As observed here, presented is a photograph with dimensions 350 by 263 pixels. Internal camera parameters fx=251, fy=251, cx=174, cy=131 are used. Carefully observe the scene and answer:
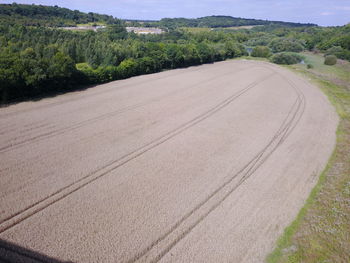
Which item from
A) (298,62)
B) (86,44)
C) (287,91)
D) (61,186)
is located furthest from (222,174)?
(298,62)

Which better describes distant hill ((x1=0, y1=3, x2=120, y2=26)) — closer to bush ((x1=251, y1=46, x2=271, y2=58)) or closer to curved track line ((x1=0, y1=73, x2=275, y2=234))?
bush ((x1=251, y1=46, x2=271, y2=58))

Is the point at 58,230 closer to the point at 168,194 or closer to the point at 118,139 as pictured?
the point at 168,194

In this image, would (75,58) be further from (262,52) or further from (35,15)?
(35,15)

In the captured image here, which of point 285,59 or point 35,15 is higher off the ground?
point 35,15

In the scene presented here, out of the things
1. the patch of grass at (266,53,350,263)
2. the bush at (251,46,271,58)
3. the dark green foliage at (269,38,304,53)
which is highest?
the dark green foliage at (269,38,304,53)

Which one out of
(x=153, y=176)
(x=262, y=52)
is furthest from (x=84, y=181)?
(x=262, y=52)

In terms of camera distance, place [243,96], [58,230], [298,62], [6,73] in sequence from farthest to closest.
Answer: [298,62]
[243,96]
[6,73]
[58,230]

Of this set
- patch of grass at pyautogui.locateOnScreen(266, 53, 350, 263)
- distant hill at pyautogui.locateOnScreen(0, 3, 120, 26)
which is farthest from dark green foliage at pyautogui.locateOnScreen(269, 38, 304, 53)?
distant hill at pyautogui.locateOnScreen(0, 3, 120, 26)

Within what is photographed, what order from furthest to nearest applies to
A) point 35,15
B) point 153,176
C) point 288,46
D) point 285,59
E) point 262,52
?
point 35,15 → point 288,46 → point 262,52 → point 285,59 → point 153,176
